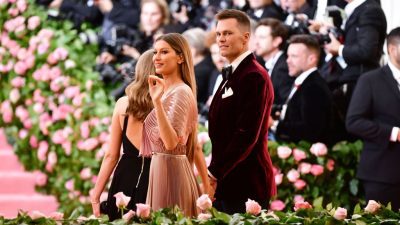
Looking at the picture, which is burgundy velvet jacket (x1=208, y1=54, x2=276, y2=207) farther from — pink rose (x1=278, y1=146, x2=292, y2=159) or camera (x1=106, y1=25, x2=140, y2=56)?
camera (x1=106, y1=25, x2=140, y2=56)

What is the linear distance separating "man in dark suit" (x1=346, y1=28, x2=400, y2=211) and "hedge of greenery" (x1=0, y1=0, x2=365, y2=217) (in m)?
0.71

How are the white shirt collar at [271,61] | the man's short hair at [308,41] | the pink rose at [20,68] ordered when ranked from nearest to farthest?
the man's short hair at [308,41] < the white shirt collar at [271,61] < the pink rose at [20,68]

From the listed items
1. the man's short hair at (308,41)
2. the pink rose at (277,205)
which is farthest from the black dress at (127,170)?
the man's short hair at (308,41)

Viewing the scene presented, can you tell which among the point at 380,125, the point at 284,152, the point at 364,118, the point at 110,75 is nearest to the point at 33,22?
the point at 110,75

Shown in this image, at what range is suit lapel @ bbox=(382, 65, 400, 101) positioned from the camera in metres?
8.93

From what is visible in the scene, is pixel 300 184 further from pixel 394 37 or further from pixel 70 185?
pixel 70 185

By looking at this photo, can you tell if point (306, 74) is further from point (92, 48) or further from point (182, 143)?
point (182, 143)

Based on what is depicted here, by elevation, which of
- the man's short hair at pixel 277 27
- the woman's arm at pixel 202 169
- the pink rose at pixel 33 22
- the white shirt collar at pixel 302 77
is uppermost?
the pink rose at pixel 33 22

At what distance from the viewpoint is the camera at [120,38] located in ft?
35.9

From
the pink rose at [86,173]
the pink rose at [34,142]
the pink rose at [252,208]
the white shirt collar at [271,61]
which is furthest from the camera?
the pink rose at [34,142]

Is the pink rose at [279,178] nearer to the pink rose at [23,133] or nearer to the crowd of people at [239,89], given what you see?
the crowd of people at [239,89]

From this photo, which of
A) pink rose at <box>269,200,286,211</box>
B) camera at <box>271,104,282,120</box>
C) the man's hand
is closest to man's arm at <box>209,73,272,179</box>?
pink rose at <box>269,200,286,211</box>

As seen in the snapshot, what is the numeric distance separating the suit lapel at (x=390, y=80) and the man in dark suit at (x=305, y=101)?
2.40ft

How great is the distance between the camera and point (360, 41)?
31.5ft
